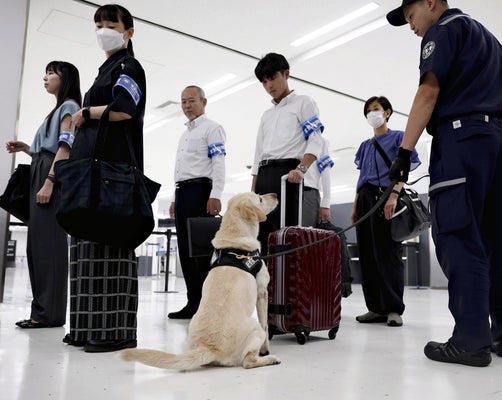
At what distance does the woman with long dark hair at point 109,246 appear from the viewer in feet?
7.04

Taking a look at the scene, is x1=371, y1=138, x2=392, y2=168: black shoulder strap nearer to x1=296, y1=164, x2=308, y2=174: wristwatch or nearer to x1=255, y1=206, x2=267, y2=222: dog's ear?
x1=296, y1=164, x2=308, y2=174: wristwatch

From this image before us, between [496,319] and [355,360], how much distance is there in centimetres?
69

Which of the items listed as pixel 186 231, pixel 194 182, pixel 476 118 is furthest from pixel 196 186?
pixel 476 118

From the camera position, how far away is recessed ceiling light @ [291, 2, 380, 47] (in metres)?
5.55

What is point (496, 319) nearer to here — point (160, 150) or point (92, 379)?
point (92, 379)

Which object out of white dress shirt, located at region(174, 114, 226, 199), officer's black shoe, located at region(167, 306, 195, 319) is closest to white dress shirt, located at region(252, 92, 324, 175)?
white dress shirt, located at region(174, 114, 226, 199)

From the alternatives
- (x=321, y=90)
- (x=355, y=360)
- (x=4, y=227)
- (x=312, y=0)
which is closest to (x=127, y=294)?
(x=355, y=360)

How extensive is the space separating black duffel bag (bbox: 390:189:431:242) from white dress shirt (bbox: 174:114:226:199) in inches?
53.1

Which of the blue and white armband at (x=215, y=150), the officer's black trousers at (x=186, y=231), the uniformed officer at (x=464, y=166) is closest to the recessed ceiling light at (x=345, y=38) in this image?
the blue and white armband at (x=215, y=150)

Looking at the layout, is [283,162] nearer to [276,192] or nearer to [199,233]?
[276,192]

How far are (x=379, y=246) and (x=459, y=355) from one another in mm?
1605

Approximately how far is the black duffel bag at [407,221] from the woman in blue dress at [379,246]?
0.47ft

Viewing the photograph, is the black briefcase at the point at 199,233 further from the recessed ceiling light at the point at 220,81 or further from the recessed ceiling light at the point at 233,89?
the recessed ceiling light at the point at 233,89

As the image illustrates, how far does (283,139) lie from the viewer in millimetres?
2953
